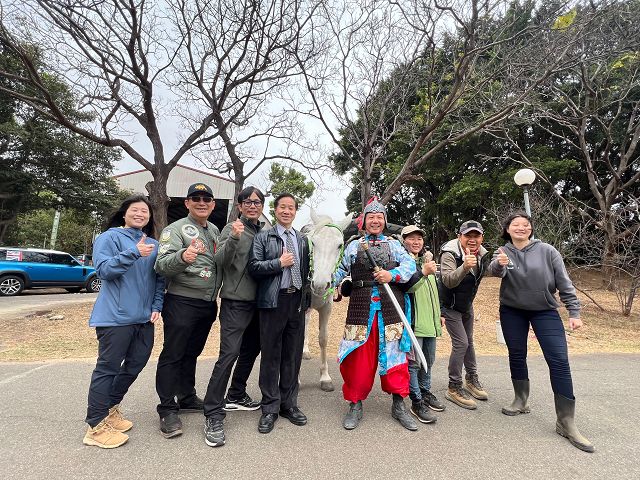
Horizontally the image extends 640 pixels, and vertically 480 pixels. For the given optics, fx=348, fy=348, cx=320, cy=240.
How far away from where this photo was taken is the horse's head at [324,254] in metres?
3.06

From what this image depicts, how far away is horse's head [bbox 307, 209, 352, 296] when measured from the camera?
10.0 feet

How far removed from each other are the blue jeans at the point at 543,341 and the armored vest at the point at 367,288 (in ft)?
3.47

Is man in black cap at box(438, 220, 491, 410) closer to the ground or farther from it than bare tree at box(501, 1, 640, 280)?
closer to the ground

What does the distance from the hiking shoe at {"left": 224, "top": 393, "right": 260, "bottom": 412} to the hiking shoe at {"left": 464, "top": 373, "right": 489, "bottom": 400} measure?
2302 mm

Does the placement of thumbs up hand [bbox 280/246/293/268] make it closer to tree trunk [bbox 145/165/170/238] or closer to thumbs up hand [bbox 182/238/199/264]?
thumbs up hand [bbox 182/238/199/264]

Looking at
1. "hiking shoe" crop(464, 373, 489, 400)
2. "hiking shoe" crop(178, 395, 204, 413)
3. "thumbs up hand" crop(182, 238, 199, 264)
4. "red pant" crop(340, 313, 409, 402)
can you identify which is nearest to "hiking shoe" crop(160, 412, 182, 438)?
"hiking shoe" crop(178, 395, 204, 413)

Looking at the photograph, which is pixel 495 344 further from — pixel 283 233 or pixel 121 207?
pixel 121 207

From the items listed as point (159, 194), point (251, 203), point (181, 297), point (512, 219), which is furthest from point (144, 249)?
point (159, 194)

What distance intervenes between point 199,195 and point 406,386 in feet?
8.14

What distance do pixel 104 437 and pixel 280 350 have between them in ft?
4.76

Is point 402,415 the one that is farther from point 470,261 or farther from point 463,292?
point 470,261

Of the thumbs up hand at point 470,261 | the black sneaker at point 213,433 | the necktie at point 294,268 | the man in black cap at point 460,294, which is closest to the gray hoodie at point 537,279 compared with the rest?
the thumbs up hand at point 470,261

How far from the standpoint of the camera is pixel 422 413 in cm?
316

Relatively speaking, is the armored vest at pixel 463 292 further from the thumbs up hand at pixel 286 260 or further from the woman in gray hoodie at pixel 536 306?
the thumbs up hand at pixel 286 260
